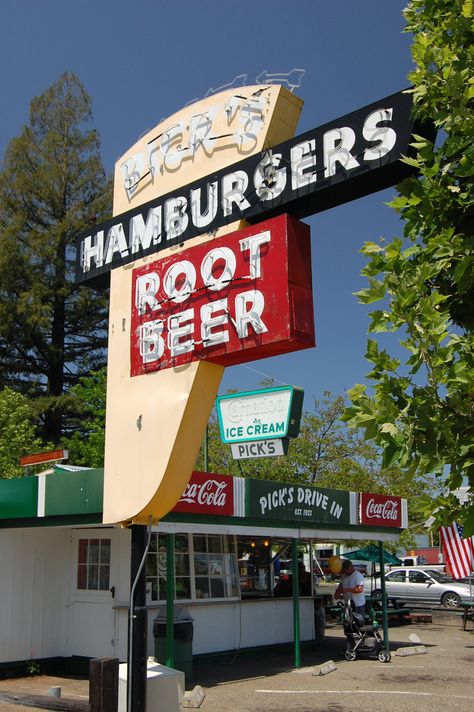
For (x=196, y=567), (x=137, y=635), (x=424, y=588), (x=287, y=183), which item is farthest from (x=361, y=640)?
(x=424, y=588)

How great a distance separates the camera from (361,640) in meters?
15.2

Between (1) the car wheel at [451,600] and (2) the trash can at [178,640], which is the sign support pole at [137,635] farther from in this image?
(1) the car wheel at [451,600]

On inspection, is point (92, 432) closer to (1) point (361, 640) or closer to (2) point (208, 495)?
(1) point (361, 640)

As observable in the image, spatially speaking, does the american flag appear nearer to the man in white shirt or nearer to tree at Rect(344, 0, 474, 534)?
the man in white shirt

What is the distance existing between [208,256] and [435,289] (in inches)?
120

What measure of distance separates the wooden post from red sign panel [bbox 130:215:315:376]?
290 centimetres

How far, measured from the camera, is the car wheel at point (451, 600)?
30.7 metres

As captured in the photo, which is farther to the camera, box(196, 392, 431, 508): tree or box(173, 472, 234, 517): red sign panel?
box(196, 392, 431, 508): tree

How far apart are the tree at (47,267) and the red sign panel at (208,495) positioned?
Answer: 78.0 feet

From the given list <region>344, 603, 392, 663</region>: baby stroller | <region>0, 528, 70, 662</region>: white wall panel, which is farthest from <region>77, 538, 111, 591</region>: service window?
<region>344, 603, 392, 663</region>: baby stroller

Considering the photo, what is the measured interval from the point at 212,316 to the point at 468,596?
27.3m

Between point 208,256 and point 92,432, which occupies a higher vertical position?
point 92,432

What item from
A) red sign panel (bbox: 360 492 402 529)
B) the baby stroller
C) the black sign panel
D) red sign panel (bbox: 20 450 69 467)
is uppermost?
the black sign panel

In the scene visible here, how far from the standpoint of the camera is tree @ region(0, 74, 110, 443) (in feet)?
121
